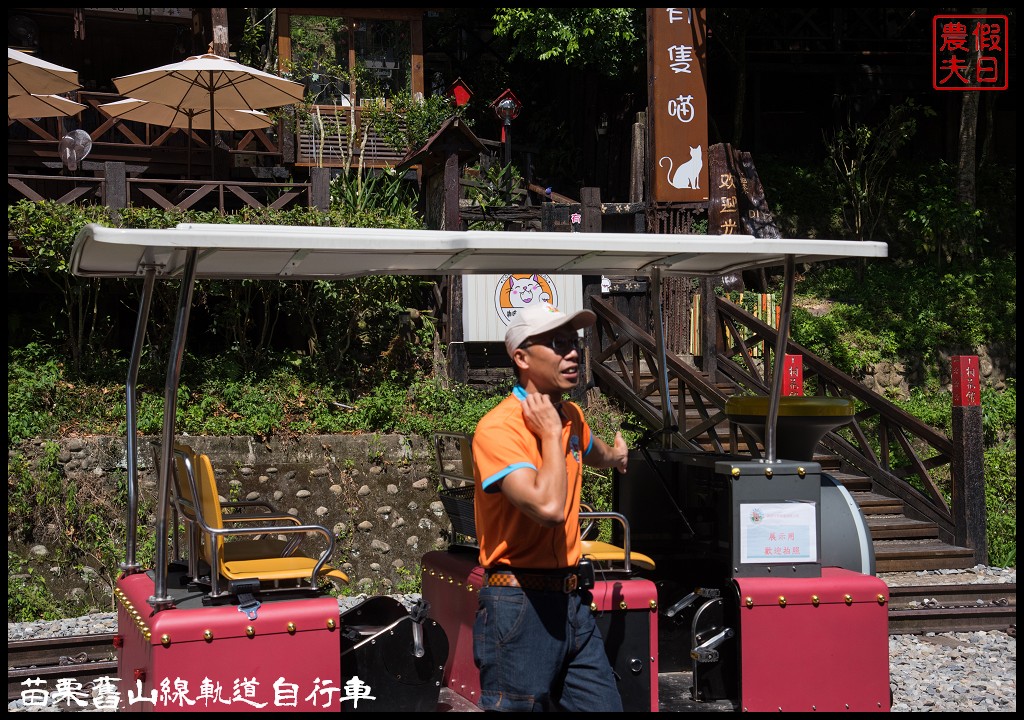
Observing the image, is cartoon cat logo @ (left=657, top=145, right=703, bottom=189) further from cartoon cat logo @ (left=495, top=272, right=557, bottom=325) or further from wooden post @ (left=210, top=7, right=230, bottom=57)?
wooden post @ (left=210, top=7, right=230, bottom=57)

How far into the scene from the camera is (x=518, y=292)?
13.1 m

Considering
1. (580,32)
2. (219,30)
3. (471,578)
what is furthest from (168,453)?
(580,32)

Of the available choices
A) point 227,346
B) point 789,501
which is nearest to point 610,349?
point 227,346

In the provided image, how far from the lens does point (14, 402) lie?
430 inches

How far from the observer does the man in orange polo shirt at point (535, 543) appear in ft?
12.6

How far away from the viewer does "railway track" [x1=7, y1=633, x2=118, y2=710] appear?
22.7 ft

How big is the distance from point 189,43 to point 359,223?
8899 mm

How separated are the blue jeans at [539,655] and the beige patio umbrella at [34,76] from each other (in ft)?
36.5

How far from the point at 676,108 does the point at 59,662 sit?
10.6m

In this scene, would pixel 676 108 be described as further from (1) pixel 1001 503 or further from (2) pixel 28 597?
(2) pixel 28 597

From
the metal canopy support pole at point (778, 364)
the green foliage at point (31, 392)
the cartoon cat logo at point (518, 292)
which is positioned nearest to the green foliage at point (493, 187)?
the cartoon cat logo at point (518, 292)

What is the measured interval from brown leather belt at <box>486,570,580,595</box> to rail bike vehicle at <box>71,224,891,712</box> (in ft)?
4.07

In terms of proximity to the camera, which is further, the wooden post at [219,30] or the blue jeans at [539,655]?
the wooden post at [219,30]

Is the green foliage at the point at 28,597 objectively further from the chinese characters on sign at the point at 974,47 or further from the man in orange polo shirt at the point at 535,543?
the chinese characters on sign at the point at 974,47
